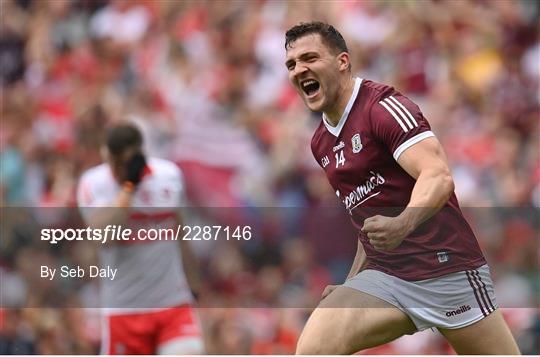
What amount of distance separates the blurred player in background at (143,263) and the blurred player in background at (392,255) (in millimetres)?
1772

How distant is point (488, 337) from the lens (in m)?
4.28

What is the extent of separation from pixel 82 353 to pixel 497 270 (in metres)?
2.86

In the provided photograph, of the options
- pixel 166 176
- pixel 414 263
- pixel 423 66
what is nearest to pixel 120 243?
pixel 166 176

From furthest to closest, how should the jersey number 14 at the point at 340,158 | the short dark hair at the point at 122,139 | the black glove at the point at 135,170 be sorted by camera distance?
the black glove at the point at 135,170 → the short dark hair at the point at 122,139 → the jersey number 14 at the point at 340,158

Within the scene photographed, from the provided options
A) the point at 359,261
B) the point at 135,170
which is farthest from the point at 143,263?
the point at 359,261

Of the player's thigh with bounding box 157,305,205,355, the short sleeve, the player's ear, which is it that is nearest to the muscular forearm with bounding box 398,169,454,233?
the short sleeve

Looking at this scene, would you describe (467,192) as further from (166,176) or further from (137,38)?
(137,38)

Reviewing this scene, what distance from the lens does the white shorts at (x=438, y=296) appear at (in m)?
4.25

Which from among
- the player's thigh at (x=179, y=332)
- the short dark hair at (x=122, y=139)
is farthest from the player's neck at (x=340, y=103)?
the player's thigh at (x=179, y=332)

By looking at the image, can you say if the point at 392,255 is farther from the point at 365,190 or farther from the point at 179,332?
the point at 179,332

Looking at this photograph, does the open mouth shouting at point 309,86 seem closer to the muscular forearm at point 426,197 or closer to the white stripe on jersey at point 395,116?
the white stripe on jersey at point 395,116

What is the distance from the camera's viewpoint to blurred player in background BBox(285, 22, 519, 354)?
13.6ft

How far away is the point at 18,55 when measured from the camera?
10.2 metres

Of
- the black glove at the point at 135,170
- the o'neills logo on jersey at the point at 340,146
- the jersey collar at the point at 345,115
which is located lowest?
the o'neills logo on jersey at the point at 340,146
